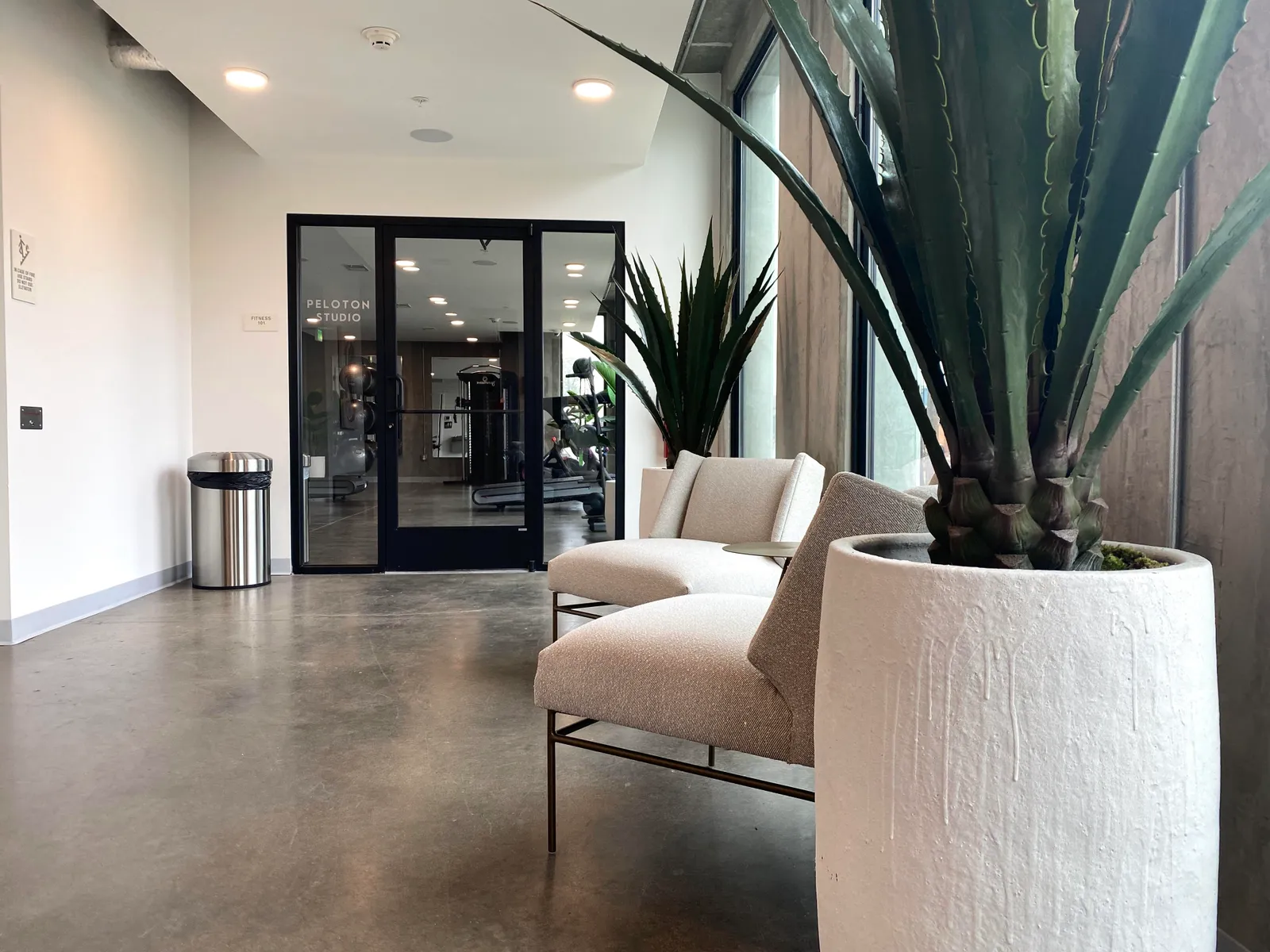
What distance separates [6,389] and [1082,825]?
165 inches

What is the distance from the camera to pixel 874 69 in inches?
36.8

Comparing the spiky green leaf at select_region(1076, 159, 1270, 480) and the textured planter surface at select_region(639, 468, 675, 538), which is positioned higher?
the spiky green leaf at select_region(1076, 159, 1270, 480)

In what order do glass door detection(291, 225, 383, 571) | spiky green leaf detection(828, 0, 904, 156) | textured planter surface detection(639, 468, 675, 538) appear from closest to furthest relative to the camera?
spiky green leaf detection(828, 0, 904, 156), textured planter surface detection(639, 468, 675, 538), glass door detection(291, 225, 383, 571)

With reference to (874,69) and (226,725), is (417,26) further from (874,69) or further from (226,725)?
(874,69)

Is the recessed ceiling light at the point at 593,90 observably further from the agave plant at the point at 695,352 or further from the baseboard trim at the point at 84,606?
the baseboard trim at the point at 84,606

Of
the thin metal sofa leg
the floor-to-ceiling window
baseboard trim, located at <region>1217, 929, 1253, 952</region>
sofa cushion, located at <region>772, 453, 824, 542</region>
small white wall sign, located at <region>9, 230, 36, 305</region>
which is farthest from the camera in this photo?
the floor-to-ceiling window

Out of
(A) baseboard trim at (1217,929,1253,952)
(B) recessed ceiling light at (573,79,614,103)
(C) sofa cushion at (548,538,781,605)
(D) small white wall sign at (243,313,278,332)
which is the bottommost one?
(A) baseboard trim at (1217,929,1253,952)

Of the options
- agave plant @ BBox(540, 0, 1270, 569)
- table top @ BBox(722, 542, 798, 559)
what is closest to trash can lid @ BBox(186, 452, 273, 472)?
table top @ BBox(722, 542, 798, 559)

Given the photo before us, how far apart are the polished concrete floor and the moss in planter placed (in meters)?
0.83

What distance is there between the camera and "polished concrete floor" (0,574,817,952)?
1.46m

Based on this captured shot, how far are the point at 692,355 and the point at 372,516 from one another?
8.86ft

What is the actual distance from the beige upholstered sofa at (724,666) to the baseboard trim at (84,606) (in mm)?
3052

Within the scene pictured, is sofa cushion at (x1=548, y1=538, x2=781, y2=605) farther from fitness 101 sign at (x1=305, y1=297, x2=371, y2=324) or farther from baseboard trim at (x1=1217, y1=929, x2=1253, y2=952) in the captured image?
fitness 101 sign at (x1=305, y1=297, x2=371, y2=324)

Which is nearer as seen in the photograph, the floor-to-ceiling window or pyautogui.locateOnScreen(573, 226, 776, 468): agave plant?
pyautogui.locateOnScreen(573, 226, 776, 468): agave plant
